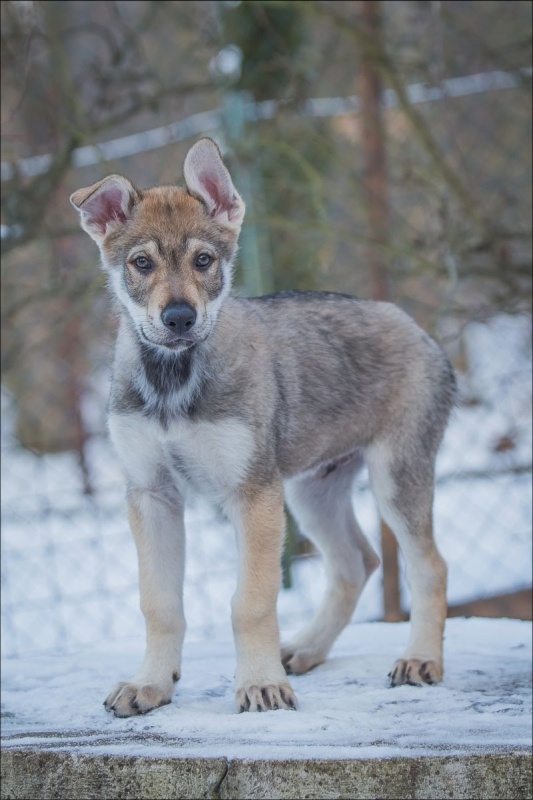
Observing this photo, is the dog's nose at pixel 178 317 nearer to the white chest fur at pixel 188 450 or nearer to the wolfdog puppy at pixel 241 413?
the wolfdog puppy at pixel 241 413

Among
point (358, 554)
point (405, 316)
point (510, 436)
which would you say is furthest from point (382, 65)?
point (358, 554)

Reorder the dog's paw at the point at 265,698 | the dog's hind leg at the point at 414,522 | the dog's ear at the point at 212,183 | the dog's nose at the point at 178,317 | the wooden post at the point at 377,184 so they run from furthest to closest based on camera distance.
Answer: the wooden post at the point at 377,184
the dog's hind leg at the point at 414,522
the dog's ear at the point at 212,183
the dog's paw at the point at 265,698
the dog's nose at the point at 178,317

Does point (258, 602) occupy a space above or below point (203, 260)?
below

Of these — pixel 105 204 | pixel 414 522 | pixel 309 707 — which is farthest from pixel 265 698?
pixel 105 204

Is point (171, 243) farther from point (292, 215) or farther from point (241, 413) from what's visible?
point (292, 215)

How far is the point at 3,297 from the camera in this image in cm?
666

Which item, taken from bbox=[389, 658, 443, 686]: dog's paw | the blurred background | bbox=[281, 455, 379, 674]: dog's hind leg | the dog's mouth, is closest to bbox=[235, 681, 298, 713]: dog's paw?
bbox=[389, 658, 443, 686]: dog's paw

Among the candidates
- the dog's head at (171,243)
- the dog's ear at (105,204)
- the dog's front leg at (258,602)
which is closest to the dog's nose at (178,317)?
the dog's head at (171,243)

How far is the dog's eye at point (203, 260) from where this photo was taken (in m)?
3.68

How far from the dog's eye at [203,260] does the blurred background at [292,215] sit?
2170 mm

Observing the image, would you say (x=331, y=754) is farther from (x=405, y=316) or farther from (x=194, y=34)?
(x=194, y=34)

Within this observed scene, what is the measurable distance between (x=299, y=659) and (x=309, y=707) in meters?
0.70

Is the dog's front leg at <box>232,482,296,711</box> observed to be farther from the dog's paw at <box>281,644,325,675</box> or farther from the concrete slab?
the dog's paw at <box>281,644,325,675</box>

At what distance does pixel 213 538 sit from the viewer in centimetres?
745
